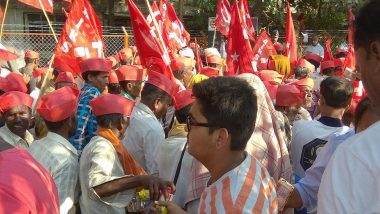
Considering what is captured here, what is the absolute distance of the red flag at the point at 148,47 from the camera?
5715 mm

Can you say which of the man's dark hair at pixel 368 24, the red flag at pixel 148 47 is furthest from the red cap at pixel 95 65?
the man's dark hair at pixel 368 24

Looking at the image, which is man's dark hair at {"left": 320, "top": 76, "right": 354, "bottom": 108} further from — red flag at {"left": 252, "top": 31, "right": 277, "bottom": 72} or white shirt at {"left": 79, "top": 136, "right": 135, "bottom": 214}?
red flag at {"left": 252, "top": 31, "right": 277, "bottom": 72}

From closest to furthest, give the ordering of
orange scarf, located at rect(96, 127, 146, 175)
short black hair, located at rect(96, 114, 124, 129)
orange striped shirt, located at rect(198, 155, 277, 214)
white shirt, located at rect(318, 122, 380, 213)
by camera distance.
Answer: white shirt, located at rect(318, 122, 380, 213), orange striped shirt, located at rect(198, 155, 277, 214), orange scarf, located at rect(96, 127, 146, 175), short black hair, located at rect(96, 114, 124, 129)

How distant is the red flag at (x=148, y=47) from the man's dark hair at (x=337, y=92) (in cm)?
223

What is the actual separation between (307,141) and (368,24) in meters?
2.60

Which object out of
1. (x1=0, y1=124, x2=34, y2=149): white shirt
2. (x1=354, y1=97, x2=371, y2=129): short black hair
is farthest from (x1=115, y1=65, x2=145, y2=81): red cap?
(x1=354, y1=97, x2=371, y2=129): short black hair

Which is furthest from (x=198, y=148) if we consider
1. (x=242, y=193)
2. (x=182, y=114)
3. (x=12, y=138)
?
(x=12, y=138)

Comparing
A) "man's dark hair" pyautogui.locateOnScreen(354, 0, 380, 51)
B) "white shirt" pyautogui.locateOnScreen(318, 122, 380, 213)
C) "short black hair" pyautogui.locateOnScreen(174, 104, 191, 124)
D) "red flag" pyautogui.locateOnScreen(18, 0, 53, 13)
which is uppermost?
"red flag" pyautogui.locateOnScreen(18, 0, 53, 13)

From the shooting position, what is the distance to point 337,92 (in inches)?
146

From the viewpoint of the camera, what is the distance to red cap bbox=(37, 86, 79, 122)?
11.4ft

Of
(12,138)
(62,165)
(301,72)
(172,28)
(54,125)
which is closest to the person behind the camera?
(62,165)

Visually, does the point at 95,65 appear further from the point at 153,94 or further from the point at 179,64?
the point at 179,64

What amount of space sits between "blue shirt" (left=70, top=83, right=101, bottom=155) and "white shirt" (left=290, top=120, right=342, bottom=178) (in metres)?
1.66

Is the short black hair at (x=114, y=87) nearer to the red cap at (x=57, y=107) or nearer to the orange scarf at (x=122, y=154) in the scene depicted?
the red cap at (x=57, y=107)
